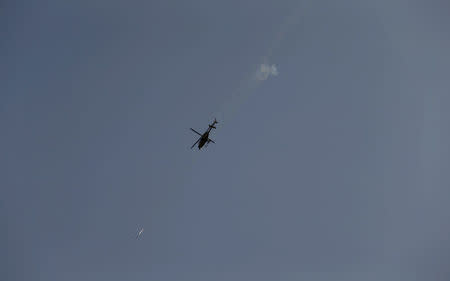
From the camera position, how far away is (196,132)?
259 feet
